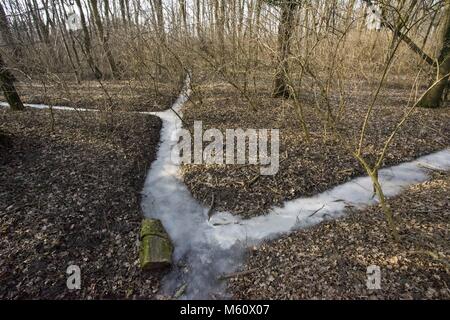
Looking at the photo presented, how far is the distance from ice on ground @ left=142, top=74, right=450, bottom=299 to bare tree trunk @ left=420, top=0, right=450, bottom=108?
2924 millimetres

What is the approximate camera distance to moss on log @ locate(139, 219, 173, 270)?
11.5 feet

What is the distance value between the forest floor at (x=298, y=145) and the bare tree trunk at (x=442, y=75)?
34 centimetres

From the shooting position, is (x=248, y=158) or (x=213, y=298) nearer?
(x=213, y=298)

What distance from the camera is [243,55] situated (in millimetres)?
8062

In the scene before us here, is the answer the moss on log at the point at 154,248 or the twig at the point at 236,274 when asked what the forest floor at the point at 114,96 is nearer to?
the moss on log at the point at 154,248

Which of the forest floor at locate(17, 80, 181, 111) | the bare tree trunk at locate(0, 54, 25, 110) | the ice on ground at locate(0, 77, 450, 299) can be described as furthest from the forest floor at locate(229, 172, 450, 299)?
the bare tree trunk at locate(0, 54, 25, 110)

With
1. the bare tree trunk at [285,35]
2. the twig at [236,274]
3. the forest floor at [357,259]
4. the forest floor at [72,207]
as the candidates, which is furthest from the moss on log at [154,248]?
the bare tree trunk at [285,35]

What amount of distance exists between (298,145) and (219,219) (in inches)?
107

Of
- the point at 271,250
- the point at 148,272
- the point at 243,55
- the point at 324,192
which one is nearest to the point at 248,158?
the point at 324,192

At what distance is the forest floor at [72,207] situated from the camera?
3309 millimetres

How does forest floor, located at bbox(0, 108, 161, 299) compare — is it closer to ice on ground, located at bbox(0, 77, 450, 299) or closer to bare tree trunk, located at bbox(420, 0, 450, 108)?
ice on ground, located at bbox(0, 77, 450, 299)

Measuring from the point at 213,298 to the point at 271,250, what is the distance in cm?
104

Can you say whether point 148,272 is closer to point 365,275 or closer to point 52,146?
point 365,275

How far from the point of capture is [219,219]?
451cm
